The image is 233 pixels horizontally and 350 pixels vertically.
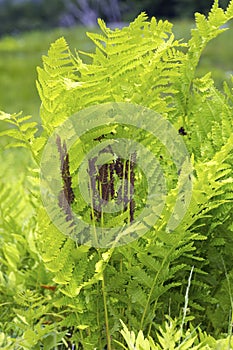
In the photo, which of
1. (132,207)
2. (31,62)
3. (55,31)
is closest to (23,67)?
(31,62)

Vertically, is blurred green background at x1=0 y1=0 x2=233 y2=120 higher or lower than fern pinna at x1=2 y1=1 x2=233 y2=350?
higher

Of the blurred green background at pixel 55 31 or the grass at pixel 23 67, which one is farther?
the blurred green background at pixel 55 31

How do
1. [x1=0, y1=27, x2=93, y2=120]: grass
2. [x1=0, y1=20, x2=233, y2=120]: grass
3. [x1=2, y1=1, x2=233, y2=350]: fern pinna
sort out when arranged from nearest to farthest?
[x1=2, y1=1, x2=233, y2=350]: fern pinna
[x1=0, y1=27, x2=93, y2=120]: grass
[x1=0, y1=20, x2=233, y2=120]: grass

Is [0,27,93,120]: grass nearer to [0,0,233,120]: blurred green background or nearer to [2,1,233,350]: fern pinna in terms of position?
[0,0,233,120]: blurred green background

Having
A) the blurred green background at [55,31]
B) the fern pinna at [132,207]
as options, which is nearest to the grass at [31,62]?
the blurred green background at [55,31]

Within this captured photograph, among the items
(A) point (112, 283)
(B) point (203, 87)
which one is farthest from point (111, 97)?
(A) point (112, 283)

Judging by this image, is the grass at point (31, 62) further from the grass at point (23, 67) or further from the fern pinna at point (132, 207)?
the fern pinna at point (132, 207)

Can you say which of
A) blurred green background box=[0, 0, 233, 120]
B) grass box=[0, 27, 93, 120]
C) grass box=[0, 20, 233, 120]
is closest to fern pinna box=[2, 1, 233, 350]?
blurred green background box=[0, 0, 233, 120]

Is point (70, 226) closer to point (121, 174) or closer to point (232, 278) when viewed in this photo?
point (121, 174)
